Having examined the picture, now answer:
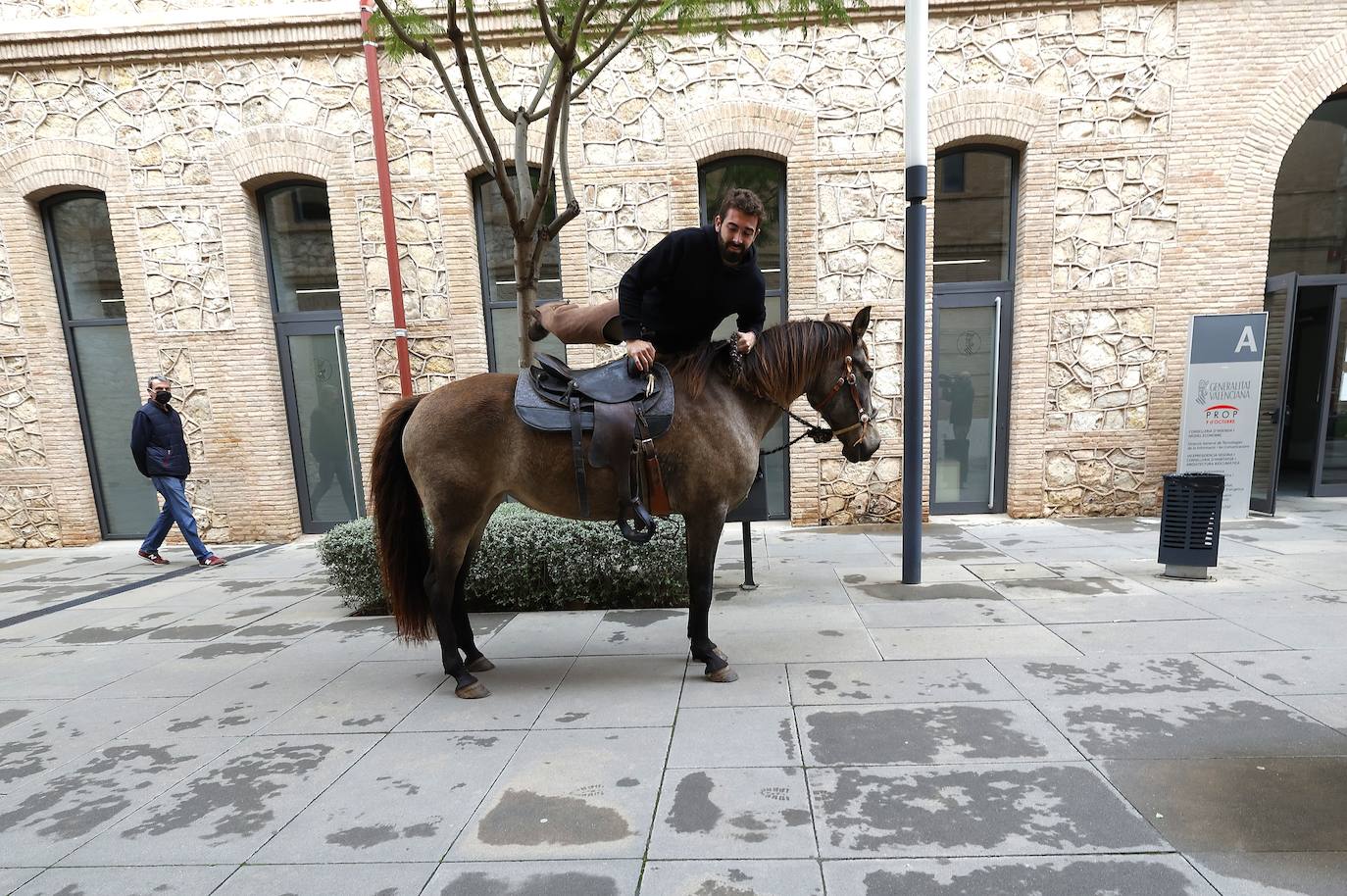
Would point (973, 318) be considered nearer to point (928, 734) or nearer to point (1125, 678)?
point (1125, 678)

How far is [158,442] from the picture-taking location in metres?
6.52

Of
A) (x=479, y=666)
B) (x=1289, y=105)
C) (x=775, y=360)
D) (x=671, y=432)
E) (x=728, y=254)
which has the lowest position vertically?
(x=479, y=666)

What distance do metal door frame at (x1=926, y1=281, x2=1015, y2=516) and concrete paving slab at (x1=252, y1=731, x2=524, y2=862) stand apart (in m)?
6.59

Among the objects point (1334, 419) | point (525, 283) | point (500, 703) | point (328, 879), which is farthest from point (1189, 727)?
point (1334, 419)

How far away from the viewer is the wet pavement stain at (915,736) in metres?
2.35

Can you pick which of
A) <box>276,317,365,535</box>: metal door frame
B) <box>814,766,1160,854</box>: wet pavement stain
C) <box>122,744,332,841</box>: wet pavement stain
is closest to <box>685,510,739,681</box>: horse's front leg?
<box>814,766,1160,854</box>: wet pavement stain

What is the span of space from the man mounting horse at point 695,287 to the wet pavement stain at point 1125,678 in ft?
8.02

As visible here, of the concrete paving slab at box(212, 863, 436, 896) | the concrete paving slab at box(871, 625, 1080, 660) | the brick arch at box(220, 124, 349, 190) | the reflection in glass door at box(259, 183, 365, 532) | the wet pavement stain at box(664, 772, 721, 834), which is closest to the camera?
the concrete paving slab at box(212, 863, 436, 896)

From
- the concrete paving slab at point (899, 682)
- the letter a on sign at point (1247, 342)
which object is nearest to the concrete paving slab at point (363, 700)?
the concrete paving slab at point (899, 682)

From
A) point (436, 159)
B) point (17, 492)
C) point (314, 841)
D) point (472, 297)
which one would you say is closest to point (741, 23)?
point (436, 159)

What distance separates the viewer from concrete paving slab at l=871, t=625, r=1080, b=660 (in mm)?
3336

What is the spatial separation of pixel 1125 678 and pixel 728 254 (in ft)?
10.2

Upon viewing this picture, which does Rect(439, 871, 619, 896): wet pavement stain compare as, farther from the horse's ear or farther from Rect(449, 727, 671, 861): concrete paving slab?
the horse's ear

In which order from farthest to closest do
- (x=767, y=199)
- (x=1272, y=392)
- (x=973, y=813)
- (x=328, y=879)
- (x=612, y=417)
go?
1. (x=1272, y=392)
2. (x=767, y=199)
3. (x=612, y=417)
4. (x=973, y=813)
5. (x=328, y=879)
